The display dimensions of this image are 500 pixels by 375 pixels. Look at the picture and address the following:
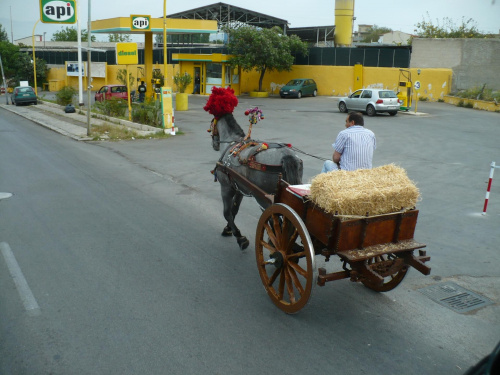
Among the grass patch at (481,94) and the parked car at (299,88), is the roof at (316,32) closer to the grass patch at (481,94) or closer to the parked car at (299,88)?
the parked car at (299,88)

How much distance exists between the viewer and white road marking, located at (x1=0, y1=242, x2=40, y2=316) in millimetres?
5219

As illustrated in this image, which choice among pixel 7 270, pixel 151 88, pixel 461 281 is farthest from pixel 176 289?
pixel 151 88

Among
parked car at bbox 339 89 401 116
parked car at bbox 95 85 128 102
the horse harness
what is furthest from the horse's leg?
parked car at bbox 95 85 128 102

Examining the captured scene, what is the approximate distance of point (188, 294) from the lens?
5.64 meters

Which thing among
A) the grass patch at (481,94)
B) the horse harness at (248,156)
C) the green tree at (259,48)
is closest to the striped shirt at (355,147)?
the horse harness at (248,156)

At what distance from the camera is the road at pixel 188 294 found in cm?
436

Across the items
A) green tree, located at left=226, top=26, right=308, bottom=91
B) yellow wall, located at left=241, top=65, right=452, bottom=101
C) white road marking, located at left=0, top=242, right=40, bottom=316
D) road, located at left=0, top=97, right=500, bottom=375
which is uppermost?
green tree, located at left=226, top=26, right=308, bottom=91

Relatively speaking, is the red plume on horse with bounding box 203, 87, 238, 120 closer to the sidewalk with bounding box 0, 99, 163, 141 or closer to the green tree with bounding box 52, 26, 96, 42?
the sidewalk with bounding box 0, 99, 163, 141

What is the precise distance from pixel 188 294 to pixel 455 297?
10.3ft

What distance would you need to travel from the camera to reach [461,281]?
615cm

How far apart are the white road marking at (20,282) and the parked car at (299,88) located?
3280 centimetres

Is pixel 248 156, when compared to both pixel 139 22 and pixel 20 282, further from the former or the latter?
pixel 139 22

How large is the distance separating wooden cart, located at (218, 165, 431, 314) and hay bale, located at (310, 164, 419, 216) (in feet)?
0.27

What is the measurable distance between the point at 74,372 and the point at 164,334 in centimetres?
91
